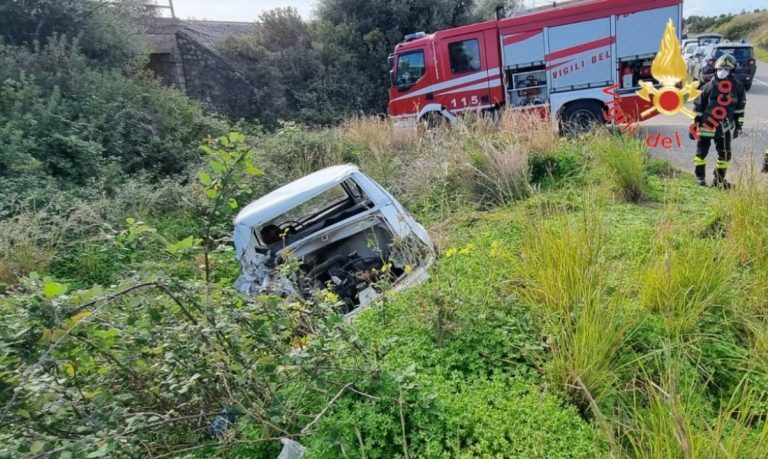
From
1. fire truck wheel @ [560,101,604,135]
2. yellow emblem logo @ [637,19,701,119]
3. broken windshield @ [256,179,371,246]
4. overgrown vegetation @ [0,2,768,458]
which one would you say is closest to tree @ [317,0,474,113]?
fire truck wheel @ [560,101,604,135]

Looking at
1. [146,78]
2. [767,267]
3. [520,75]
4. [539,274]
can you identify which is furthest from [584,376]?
[146,78]

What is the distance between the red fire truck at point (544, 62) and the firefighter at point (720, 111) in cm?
311

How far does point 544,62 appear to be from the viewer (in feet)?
31.6

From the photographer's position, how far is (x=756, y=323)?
2.39 m

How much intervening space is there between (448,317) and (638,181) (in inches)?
151

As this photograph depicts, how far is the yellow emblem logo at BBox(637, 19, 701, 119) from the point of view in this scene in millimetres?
6672

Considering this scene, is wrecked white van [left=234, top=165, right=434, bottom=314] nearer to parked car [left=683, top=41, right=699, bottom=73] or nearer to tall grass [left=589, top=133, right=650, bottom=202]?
tall grass [left=589, top=133, right=650, bottom=202]

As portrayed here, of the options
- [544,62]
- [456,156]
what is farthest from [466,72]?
[456,156]

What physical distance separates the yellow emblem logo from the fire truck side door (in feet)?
11.3

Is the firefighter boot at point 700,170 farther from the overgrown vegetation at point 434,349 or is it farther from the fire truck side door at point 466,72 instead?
the fire truck side door at point 466,72

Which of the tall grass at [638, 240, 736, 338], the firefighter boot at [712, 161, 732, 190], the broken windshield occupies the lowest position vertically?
the tall grass at [638, 240, 736, 338]

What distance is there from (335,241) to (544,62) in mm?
8083

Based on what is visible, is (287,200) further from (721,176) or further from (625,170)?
(721,176)

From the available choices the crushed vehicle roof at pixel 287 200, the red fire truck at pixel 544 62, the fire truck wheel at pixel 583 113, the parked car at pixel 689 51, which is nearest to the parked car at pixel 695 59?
the parked car at pixel 689 51
